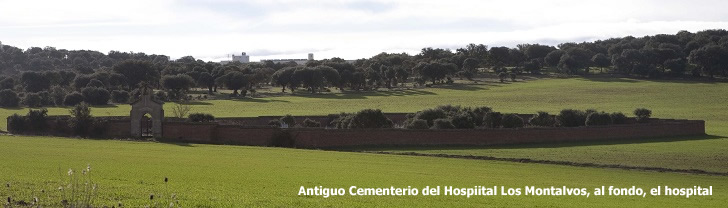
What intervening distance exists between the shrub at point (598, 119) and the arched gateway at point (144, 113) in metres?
28.6

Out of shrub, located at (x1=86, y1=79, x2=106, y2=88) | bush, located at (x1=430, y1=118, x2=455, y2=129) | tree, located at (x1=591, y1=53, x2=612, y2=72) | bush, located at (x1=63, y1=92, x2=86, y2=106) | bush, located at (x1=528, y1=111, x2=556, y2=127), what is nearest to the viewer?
bush, located at (x1=430, y1=118, x2=455, y2=129)

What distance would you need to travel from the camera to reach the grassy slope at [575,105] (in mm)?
46562

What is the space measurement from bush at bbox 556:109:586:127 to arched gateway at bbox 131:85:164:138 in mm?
27250

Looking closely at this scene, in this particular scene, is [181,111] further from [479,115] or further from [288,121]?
[479,115]

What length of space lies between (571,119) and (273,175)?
3448cm

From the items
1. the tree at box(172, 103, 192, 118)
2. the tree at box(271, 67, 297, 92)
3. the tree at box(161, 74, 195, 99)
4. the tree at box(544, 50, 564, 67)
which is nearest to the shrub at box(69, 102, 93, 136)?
the tree at box(172, 103, 192, 118)

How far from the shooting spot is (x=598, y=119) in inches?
2406

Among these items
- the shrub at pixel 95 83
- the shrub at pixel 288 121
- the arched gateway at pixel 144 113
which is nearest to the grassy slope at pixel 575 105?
the arched gateway at pixel 144 113

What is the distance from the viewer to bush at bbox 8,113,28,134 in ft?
197

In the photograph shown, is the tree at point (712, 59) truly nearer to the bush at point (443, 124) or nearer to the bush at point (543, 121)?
the bush at point (543, 121)

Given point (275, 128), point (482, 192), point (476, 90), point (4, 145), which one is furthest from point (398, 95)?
point (482, 192)

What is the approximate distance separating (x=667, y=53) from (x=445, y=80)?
35501 millimetres

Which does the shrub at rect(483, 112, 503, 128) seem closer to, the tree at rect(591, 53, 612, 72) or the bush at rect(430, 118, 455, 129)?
the bush at rect(430, 118, 455, 129)

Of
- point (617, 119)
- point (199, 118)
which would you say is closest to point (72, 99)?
point (199, 118)
